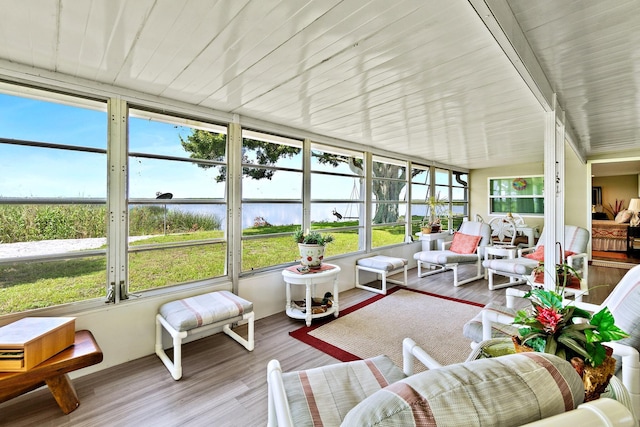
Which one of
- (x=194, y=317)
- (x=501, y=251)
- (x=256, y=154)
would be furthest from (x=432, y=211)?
(x=194, y=317)

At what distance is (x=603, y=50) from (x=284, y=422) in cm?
261

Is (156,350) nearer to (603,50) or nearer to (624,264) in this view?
(603,50)

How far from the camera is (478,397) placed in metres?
0.57

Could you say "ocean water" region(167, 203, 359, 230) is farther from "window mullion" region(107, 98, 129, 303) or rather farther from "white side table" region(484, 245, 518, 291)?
"white side table" region(484, 245, 518, 291)

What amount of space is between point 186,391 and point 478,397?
82.2 inches

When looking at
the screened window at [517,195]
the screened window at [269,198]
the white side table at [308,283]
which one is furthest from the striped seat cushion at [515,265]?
the screened window at [517,195]

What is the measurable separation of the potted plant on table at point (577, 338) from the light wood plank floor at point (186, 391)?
0.63 meters

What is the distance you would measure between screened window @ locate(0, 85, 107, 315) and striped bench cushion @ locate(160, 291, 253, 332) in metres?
0.61

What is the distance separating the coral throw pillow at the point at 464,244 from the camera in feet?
16.9

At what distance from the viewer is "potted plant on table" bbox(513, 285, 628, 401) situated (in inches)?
34.1

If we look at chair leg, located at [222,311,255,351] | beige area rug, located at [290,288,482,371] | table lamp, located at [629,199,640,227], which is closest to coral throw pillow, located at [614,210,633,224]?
table lamp, located at [629,199,640,227]

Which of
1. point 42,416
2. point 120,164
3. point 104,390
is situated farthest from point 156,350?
point 120,164

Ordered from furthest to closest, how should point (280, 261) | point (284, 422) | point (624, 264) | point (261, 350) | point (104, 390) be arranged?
point (624, 264)
point (280, 261)
point (261, 350)
point (104, 390)
point (284, 422)

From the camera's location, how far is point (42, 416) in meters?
1.76
